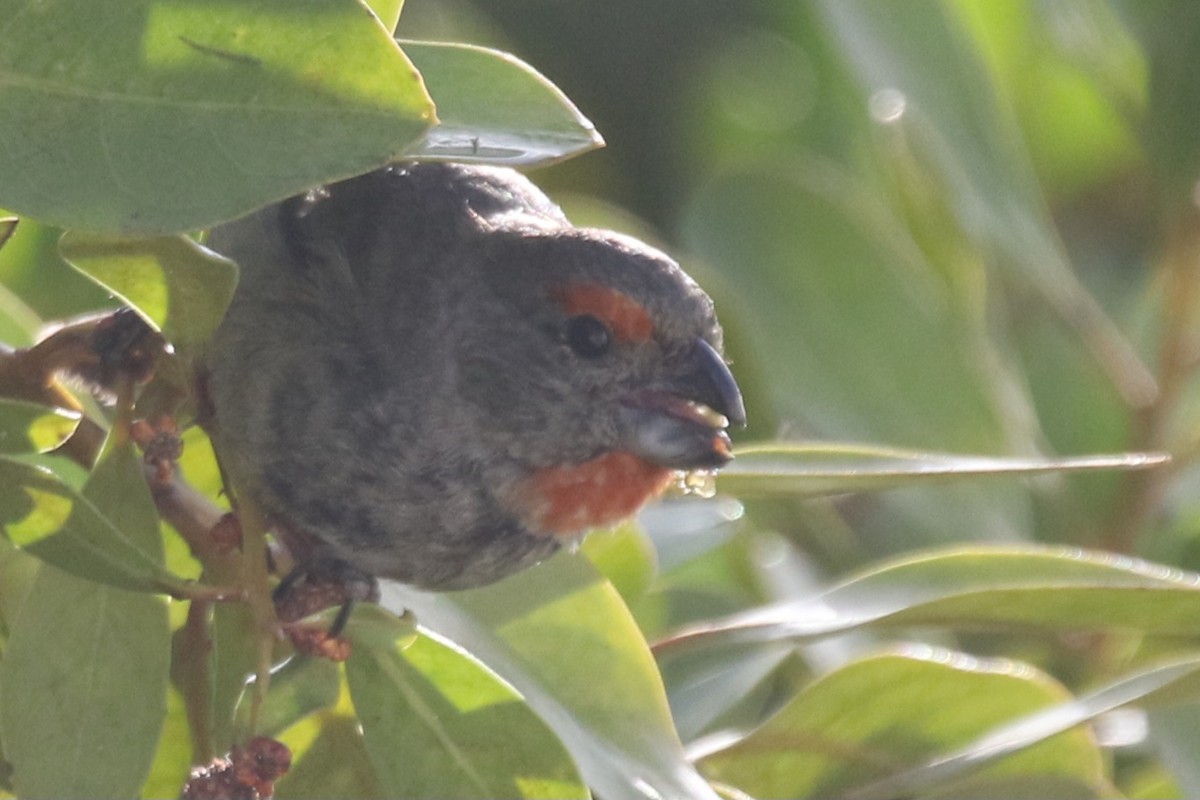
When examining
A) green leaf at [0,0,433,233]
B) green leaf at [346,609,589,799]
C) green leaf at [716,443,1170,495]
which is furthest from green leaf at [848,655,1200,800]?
green leaf at [0,0,433,233]

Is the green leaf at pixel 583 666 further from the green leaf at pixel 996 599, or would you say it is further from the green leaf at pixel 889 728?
the green leaf at pixel 889 728

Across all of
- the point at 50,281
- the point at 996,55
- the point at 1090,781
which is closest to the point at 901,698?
the point at 1090,781

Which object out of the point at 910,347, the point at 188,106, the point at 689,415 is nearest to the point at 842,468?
the point at 689,415

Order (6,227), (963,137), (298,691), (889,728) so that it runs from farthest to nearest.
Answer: (963,137) < (889,728) < (298,691) < (6,227)

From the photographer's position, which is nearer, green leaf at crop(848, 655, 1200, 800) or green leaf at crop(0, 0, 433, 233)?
green leaf at crop(0, 0, 433, 233)

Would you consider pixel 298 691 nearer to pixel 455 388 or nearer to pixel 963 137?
pixel 455 388

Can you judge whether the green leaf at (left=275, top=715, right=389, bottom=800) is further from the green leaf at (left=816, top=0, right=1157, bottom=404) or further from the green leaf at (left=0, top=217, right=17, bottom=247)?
the green leaf at (left=816, top=0, right=1157, bottom=404)

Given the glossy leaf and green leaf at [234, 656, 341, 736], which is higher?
green leaf at [234, 656, 341, 736]
